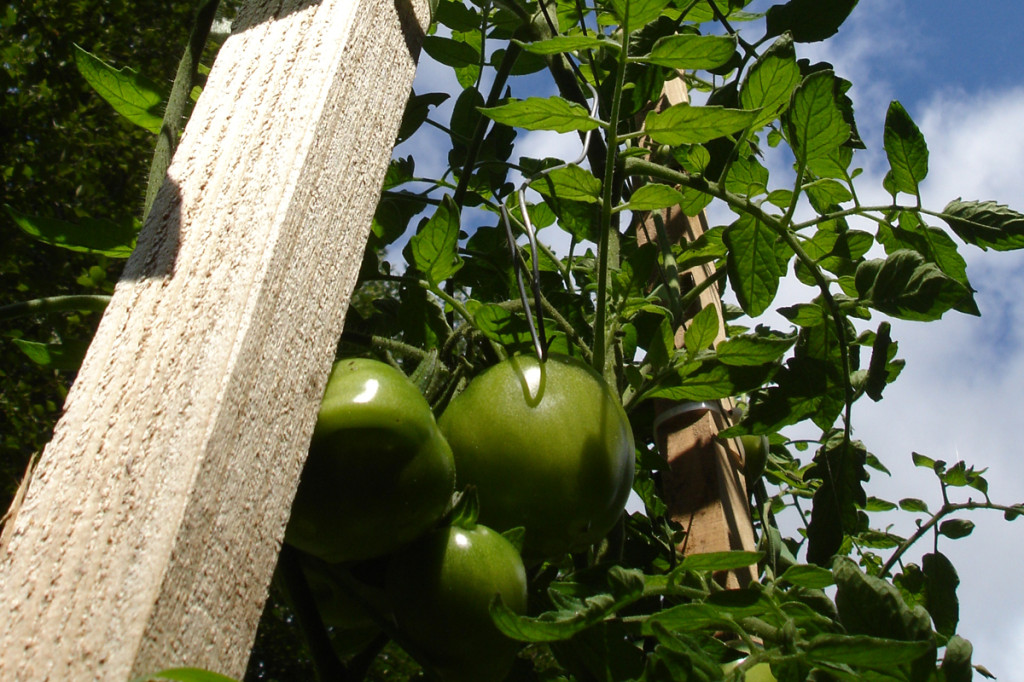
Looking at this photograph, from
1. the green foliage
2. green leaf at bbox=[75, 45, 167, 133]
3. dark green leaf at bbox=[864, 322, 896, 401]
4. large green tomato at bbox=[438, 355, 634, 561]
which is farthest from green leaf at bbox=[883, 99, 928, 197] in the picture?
green leaf at bbox=[75, 45, 167, 133]

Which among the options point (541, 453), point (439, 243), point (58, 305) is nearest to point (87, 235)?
point (58, 305)

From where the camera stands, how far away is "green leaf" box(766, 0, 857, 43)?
789 millimetres

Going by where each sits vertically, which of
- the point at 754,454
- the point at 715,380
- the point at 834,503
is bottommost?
the point at 754,454

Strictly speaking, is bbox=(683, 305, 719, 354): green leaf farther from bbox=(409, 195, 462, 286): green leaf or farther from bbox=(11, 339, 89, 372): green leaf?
bbox=(11, 339, 89, 372): green leaf

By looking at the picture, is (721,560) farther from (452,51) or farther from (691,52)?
(452,51)

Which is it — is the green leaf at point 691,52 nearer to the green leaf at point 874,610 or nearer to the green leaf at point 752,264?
the green leaf at point 752,264

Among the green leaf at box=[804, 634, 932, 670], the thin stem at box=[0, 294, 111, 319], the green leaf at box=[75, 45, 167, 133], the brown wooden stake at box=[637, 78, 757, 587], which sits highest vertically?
the green leaf at box=[75, 45, 167, 133]

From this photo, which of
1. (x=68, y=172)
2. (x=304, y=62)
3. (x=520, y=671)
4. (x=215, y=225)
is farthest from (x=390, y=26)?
(x=68, y=172)

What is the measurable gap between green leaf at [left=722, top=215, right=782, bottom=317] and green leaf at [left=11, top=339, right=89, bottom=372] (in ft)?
1.68

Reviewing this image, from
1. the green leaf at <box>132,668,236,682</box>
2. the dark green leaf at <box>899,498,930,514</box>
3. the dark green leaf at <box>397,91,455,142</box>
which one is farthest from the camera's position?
the dark green leaf at <box>899,498,930,514</box>

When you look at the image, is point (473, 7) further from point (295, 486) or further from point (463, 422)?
point (295, 486)

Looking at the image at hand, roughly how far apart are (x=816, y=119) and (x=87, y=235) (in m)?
0.55

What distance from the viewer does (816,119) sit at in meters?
0.66

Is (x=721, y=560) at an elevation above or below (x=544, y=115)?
below
